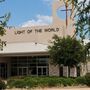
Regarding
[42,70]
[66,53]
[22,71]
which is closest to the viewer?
[66,53]

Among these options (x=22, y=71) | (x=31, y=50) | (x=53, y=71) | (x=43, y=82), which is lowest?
(x=22, y=71)

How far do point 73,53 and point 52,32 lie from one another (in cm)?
1981

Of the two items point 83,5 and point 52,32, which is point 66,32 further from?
point 83,5

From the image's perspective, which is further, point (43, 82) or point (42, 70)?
point (42, 70)

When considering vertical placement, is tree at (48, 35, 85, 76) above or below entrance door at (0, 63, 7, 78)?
above

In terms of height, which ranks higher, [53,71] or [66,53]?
[66,53]

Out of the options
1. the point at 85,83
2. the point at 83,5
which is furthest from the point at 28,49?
the point at 83,5

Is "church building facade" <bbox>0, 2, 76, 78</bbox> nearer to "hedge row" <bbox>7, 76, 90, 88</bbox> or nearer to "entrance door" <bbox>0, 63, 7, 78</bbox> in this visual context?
"entrance door" <bbox>0, 63, 7, 78</bbox>

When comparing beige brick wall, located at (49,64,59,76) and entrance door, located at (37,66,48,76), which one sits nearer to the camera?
beige brick wall, located at (49,64,59,76)

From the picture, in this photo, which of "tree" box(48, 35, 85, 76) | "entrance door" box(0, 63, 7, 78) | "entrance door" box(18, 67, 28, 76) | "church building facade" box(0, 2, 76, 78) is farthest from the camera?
"entrance door" box(0, 63, 7, 78)

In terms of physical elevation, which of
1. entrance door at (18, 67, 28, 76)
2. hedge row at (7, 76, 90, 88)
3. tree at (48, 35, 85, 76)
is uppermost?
tree at (48, 35, 85, 76)

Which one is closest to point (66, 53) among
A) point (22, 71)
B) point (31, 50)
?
point (31, 50)

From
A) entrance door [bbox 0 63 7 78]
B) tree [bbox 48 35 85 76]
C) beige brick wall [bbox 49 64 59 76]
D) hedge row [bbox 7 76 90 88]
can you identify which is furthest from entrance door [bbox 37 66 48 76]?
hedge row [bbox 7 76 90 88]

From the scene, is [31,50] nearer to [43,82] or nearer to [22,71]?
[22,71]
